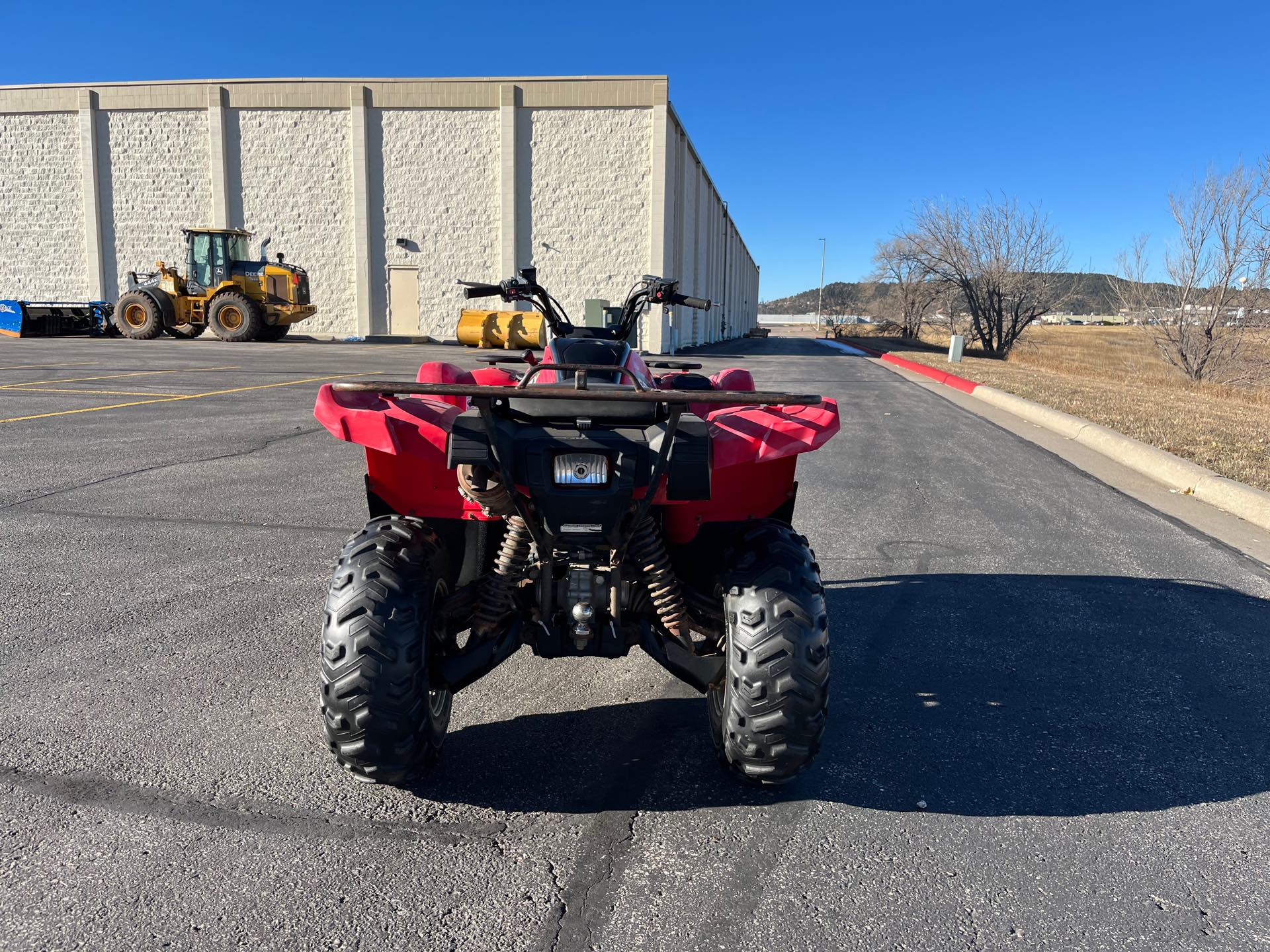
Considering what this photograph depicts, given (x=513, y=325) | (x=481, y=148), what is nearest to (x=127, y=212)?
(x=481, y=148)

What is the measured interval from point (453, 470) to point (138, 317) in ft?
98.7

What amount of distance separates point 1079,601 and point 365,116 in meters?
34.8

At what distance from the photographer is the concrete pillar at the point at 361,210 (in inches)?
1308

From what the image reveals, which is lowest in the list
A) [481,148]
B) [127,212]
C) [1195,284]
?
[1195,284]

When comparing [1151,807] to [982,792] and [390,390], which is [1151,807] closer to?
[982,792]

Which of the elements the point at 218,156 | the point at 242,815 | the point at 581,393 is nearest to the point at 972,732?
the point at 581,393

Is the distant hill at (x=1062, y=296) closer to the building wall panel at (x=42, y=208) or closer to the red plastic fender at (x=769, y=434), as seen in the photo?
the red plastic fender at (x=769, y=434)

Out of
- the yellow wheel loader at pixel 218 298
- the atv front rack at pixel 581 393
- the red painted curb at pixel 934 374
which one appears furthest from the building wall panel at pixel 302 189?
the atv front rack at pixel 581 393

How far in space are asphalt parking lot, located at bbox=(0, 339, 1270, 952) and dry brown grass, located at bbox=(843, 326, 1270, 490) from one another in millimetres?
4138

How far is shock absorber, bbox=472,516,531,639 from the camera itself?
2.65m

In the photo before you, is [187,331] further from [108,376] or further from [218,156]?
[108,376]

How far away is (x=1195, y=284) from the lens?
23203 millimetres

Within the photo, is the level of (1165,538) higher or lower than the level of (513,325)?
lower

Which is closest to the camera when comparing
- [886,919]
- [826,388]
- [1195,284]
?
[886,919]
